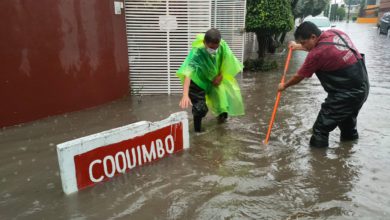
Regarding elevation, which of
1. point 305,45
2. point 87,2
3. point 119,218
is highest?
point 87,2

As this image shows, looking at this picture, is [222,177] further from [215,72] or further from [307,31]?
[307,31]

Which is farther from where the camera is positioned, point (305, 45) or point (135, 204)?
point (305, 45)

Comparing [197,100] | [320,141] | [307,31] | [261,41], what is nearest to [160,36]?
[197,100]

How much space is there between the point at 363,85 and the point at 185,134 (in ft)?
7.14

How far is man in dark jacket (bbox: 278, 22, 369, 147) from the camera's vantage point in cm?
387

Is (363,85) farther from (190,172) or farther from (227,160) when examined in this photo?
(190,172)

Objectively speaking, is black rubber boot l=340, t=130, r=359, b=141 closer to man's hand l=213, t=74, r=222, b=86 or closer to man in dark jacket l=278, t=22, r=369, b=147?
man in dark jacket l=278, t=22, r=369, b=147

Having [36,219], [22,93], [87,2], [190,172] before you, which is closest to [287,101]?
[190,172]

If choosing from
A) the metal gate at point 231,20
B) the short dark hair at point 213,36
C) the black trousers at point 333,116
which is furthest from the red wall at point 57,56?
the black trousers at point 333,116

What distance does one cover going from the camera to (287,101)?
6.75 meters

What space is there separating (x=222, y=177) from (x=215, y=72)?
1.73 metres

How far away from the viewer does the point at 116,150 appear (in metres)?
3.51

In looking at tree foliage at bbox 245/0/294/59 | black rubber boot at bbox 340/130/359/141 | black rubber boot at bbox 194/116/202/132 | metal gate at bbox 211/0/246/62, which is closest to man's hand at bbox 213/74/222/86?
black rubber boot at bbox 194/116/202/132

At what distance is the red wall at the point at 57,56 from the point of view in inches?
193
